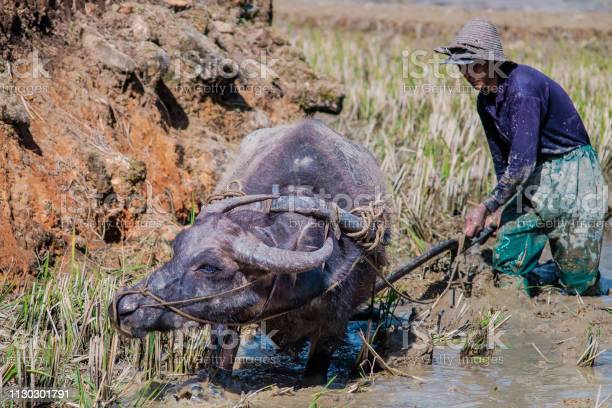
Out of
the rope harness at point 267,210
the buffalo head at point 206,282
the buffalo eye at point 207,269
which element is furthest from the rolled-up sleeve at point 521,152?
the buffalo eye at point 207,269

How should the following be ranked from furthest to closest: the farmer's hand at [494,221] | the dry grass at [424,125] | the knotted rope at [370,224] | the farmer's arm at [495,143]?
the dry grass at [424,125]
the farmer's arm at [495,143]
the farmer's hand at [494,221]
the knotted rope at [370,224]

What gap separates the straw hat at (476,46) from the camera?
5074 mm

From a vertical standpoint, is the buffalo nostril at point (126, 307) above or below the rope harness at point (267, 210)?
below

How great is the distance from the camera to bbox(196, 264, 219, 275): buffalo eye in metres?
3.89

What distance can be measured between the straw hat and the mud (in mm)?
1428

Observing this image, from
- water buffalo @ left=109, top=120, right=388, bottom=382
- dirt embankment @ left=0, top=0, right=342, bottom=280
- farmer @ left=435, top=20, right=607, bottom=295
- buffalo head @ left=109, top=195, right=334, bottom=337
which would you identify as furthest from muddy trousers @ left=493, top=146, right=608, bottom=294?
dirt embankment @ left=0, top=0, right=342, bottom=280

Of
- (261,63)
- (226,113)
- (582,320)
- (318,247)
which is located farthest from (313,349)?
(261,63)

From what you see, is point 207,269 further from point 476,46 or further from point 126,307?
point 476,46

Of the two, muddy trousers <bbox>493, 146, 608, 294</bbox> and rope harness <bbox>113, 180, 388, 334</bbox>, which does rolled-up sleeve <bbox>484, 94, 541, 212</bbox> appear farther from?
rope harness <bbox>113, 180, 388, 334</bbox>

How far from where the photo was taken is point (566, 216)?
5.50m

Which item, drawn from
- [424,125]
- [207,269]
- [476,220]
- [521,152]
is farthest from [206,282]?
[424,125]

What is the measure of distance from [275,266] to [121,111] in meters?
2.95

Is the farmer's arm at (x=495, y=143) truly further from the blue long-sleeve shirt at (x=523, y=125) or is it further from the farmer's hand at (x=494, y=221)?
the farmer's hand at (x=494, y=221)

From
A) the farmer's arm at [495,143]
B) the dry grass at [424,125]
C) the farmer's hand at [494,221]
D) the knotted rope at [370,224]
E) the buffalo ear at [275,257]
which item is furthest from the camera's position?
the dry grass at [424,125]
